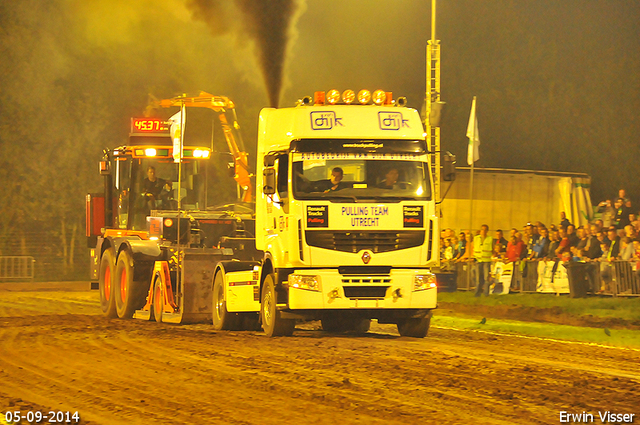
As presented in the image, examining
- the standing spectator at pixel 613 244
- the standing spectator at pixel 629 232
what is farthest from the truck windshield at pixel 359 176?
the standing spectator at pixel 613 244

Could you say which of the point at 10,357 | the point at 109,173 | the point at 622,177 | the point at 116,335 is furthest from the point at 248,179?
the point at 622,177

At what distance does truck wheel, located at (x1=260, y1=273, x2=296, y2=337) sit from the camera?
15.2m

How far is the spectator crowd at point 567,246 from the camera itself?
20438mm

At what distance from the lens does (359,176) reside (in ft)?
48.5

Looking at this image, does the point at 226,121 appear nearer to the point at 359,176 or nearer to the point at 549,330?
the point at 359,176

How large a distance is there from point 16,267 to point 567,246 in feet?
95.8

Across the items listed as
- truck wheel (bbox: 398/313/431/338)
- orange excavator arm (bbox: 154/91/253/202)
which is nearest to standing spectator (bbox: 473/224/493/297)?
orange excavator arm (bbox: 154/91/253/202)

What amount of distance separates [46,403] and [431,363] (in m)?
4.90

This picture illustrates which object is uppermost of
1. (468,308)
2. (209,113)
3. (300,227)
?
(209,113)

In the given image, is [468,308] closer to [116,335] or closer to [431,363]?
[116,335]

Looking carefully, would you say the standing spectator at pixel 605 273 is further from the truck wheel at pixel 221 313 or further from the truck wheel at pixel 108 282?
the truck wheel at pixel 108 282

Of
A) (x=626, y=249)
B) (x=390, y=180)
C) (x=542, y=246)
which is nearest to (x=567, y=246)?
(x=542, y=246)

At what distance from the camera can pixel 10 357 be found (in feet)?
42.8

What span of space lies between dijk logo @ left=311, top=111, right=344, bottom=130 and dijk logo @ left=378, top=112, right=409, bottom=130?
0.65 meters
